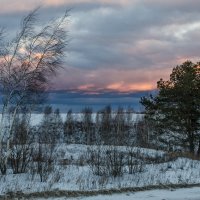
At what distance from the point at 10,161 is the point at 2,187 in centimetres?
353

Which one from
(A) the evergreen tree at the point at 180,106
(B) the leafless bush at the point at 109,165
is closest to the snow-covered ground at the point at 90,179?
(B) the leafless bush at the point at 109,165

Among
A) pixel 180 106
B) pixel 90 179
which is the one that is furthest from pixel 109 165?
pixel 180 106

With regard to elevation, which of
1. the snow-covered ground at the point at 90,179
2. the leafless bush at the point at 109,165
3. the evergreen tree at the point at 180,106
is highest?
the evergreen tree at the point at 180,106

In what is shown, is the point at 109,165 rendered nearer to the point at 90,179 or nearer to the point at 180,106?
the point at 90,179

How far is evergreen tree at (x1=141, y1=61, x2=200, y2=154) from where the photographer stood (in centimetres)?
4452

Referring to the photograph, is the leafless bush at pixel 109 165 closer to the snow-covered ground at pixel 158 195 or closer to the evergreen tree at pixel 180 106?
the snow-covered ground at pixel 158 195

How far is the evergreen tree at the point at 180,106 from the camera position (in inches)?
1753

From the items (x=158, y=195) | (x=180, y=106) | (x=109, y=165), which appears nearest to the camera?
(x=158, y=195)

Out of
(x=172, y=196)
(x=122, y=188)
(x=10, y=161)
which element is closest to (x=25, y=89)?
(x=10, y=161)

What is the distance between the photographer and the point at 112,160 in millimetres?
19719

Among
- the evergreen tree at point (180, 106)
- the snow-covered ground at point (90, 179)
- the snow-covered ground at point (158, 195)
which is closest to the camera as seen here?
the snow-covered ground at point (158, 195)

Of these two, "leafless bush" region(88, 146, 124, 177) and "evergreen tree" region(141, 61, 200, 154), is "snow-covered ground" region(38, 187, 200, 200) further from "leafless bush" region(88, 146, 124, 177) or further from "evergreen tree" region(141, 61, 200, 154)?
"evergreen tree" region(141, 61, 200, 154)

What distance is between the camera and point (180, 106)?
45.1 m

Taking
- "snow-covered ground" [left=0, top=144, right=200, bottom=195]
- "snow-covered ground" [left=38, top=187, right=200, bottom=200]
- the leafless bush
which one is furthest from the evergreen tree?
"snow-covered ground" [left=38, top=187, right=200, bottom=200]
